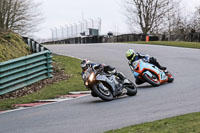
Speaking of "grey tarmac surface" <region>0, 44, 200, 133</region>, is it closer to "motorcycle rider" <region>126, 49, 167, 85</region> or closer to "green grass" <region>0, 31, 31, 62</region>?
"motorcycle rider" <region>126, 49, 167, 85</region>

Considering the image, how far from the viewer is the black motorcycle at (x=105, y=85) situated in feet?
33.9

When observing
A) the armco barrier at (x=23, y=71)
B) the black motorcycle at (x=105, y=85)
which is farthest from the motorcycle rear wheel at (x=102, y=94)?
the armco barrier at (x=23, y=71)

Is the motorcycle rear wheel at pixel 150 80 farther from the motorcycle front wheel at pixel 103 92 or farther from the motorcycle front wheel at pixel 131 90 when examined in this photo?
the motorcycle front wheel at pixel 103 92

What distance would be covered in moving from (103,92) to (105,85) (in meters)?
0.25

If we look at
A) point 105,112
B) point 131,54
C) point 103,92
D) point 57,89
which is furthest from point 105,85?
point 57,89

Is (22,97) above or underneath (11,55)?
underneath

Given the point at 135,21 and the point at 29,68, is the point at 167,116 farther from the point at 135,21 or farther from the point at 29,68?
the point at 135,21

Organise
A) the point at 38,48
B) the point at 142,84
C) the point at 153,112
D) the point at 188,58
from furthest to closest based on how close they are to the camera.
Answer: the point at 188,58 → the point at 38,48 → the point at 142,84 → the point at 153,112

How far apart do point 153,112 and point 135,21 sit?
4865cm

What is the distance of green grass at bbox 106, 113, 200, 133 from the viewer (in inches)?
238

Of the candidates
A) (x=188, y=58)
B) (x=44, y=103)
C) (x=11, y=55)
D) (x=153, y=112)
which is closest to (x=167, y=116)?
(x=153, y=112)

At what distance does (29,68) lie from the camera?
47.4 ft

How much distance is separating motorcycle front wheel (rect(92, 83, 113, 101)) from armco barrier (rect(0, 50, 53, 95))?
383 cm

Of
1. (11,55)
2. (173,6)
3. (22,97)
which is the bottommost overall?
(22,97)
